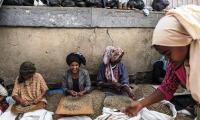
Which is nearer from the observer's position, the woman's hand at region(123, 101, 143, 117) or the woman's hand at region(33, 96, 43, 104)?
the woman's hand at region(123, 101, 143, 117)

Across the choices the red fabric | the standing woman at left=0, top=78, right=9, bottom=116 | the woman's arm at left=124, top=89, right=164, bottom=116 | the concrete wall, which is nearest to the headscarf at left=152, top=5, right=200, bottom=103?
the red fabric

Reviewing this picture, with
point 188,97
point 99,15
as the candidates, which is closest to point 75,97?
point 99,15

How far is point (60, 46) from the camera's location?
566 centimetres

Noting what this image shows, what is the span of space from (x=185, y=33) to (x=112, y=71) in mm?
3797

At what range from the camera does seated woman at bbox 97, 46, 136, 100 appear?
546cm

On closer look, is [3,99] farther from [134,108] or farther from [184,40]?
[184,40]

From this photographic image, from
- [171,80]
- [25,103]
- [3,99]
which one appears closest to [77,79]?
[25,103]

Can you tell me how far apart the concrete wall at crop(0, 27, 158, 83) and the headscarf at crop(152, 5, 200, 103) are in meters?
3.93

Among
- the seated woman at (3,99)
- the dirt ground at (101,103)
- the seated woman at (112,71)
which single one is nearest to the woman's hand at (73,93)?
the dirt ground at (101,103)

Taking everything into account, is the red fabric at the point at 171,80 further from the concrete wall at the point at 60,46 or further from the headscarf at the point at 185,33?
the concrete wall at the point at 60,46

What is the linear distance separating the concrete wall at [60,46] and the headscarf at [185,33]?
3932 mm

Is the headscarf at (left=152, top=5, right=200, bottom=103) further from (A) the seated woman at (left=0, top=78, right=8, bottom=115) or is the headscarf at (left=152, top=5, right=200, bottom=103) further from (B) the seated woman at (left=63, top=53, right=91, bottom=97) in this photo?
(A) the seated woman at (left=0, top=78, right=8, bottom=115)

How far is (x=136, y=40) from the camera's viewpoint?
608 centimetres

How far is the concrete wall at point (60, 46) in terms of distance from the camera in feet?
17.9
